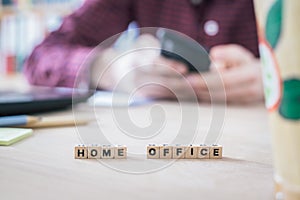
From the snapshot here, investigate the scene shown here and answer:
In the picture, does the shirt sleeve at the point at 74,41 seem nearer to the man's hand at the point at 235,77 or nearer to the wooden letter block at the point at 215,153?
the man's hand at the point at 235,77

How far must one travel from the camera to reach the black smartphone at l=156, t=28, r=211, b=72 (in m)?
0.63

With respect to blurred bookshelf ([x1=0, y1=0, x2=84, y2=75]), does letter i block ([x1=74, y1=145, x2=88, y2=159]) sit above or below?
below

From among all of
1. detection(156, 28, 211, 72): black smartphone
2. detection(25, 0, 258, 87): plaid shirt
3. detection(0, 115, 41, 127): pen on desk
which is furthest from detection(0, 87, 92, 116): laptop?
detection(25, 0, 258, 87): plaid shirt

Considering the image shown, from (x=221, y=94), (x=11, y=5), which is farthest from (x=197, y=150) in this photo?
(x=11, y=5)

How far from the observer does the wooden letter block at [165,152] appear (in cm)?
32

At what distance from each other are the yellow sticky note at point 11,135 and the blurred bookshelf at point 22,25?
6.80 feet

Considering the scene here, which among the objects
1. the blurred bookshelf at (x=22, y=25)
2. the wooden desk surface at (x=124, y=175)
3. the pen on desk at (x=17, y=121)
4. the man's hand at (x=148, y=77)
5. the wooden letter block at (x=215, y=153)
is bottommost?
the wooden desk surface at (x=124, y=175)

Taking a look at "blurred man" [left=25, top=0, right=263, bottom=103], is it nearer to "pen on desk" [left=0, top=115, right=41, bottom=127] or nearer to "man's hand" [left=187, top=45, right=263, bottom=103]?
"man's hand" [left=187, top=45, right=263, bottom=103]

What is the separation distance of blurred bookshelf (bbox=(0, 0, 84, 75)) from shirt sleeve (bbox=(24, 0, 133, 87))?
120 centimetres

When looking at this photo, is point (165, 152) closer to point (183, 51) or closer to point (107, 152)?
point (107, 152)

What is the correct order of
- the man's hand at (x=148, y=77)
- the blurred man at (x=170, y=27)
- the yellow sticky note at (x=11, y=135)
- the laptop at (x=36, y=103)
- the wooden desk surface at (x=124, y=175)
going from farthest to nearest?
the blurred man at (x=170, y=27) → the man's hand at (x=148, y=77) → the laptop at (x=36, y=103) → the yellow sticky note at (x=11, y=135) → the wooden desk surface at (x=124, y=175)

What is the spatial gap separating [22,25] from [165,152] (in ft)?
8.34

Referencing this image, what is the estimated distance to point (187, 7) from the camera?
3.90ft

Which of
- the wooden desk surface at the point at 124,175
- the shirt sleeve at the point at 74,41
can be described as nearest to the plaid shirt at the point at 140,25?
the shirt sleeve at the point at 74,41
